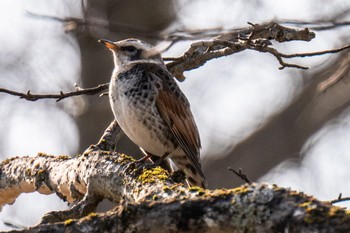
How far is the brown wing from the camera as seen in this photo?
6.66 m

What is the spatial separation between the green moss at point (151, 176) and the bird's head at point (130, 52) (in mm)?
2426

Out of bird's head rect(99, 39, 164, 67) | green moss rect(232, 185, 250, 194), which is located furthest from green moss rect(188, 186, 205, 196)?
bird's head rect(99, 39, 164, 67)

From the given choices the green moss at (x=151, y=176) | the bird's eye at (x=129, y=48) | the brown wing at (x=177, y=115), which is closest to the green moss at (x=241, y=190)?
the green moss at (x=151, y=176)

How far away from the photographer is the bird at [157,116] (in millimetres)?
6520

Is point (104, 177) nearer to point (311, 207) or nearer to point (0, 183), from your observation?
point (0, 183)

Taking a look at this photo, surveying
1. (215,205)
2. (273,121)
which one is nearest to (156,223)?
(215,205)

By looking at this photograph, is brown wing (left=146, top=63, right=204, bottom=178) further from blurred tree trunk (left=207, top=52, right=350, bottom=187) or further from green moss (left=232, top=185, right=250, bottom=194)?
blurred tree trunk (left=207, top=52, right=350, bottom=187)

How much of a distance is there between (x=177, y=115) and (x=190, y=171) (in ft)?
1.78

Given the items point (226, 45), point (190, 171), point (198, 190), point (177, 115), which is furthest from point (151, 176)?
point (177, 115)

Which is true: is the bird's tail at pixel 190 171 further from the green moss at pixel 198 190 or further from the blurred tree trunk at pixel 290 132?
the blurred tree trunk at pixel 290 132

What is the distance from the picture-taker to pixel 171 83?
6984 mm

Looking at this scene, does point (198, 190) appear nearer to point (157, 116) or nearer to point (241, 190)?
point (241, 190)

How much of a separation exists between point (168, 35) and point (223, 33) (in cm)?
50

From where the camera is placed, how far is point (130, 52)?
7594mm
